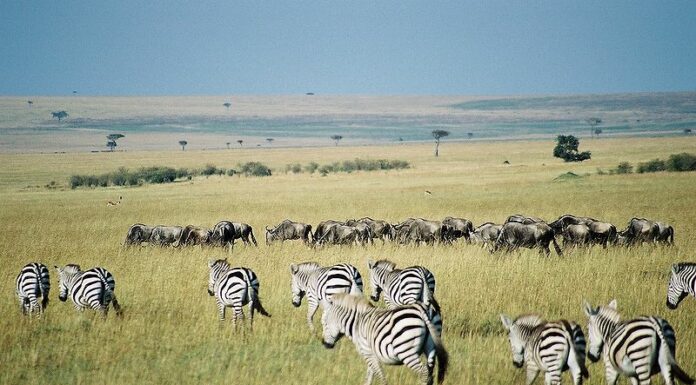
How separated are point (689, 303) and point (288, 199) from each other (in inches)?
1273

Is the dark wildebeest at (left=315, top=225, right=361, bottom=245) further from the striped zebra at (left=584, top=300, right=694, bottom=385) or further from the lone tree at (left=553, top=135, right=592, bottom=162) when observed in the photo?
the lone tree at (left=553, top=135, right=592, bottom=162)

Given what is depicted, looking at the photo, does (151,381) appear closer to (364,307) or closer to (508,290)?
(364,307)

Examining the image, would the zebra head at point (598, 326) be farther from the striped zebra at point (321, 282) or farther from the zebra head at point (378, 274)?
the zebra head at point (378, 274)

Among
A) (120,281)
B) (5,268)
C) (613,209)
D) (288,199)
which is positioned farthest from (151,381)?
(288,199)

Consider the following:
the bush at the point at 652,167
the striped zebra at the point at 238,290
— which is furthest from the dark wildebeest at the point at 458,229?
the bush at the point at 652,167

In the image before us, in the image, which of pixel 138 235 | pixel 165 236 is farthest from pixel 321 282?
pixel 138 235

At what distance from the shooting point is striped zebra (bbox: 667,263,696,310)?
12.0 metres

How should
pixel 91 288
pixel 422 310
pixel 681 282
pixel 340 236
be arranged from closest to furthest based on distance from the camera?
pixel 422 310, pixel 681 282, pixel 91 288, pixel 340 236

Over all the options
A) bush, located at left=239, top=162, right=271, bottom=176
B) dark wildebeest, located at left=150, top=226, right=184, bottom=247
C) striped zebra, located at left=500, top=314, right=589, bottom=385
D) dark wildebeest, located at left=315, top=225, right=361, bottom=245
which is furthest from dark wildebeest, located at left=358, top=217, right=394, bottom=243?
bush, located at left=239, top=162, right=271, bottom=176

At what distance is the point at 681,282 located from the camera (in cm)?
1222

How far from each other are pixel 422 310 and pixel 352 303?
48.9 inches

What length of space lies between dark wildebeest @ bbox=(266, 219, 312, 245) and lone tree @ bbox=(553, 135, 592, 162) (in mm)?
59894

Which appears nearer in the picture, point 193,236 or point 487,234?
point 487,234

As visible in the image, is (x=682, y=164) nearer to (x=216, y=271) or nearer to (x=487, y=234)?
(x=487, y=234)
